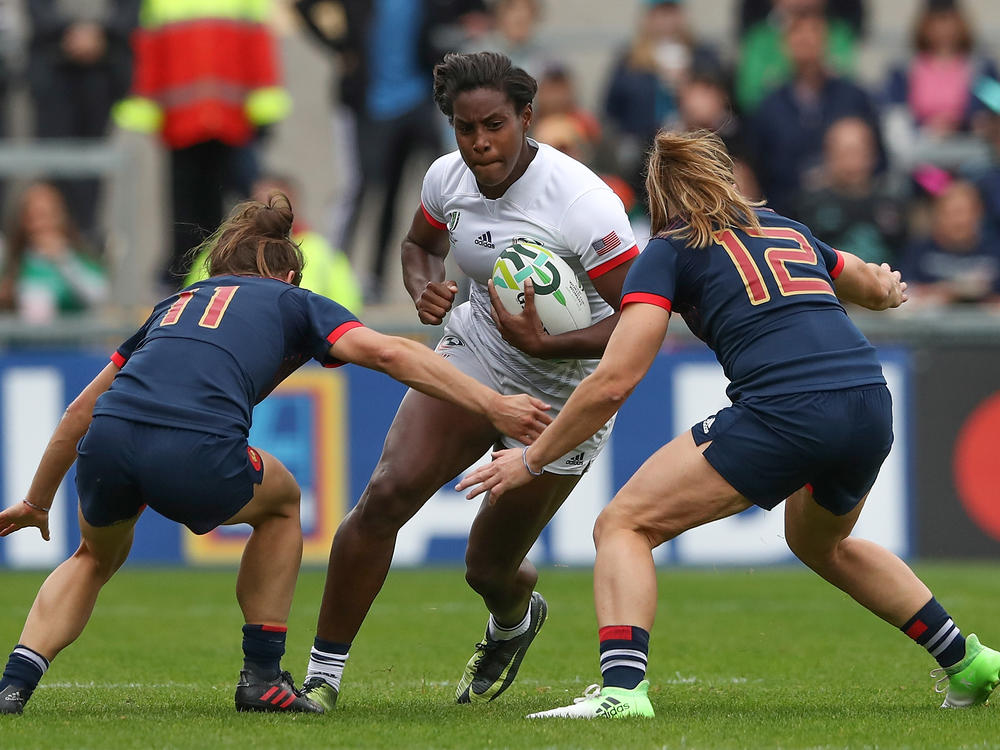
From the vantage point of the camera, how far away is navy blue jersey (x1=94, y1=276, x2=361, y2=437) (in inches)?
213

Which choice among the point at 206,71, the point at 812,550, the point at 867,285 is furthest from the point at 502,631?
the point at 206,71

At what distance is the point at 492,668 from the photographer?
655 centimetres

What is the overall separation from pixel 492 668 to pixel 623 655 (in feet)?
4.67

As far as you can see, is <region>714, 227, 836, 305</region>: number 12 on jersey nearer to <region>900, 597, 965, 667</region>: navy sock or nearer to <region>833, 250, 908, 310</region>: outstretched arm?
<region>833, 250, 908, 310</region>: outstretched arm

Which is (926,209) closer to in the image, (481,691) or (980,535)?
(980,535)

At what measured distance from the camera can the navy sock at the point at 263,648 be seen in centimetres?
569

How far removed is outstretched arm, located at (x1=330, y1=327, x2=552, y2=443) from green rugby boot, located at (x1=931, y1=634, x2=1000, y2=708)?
Result: 166 centimetres

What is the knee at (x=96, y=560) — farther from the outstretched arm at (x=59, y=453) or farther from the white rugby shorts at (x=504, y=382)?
the white rugby shorts at (x=504, y=382)

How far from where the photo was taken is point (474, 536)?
641 cm

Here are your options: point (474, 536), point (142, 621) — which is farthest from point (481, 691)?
point (142, 621)

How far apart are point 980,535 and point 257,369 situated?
7089 mm

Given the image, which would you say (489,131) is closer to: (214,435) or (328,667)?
(214,435)

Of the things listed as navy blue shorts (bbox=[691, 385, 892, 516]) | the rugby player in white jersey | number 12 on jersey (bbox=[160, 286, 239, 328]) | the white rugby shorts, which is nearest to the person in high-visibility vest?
the white rugby shorts

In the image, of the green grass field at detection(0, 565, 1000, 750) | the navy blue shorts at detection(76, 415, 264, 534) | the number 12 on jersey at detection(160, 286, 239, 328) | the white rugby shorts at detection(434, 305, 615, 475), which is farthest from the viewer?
the white rugby shorts at detection(434, 305, 615, 475)
